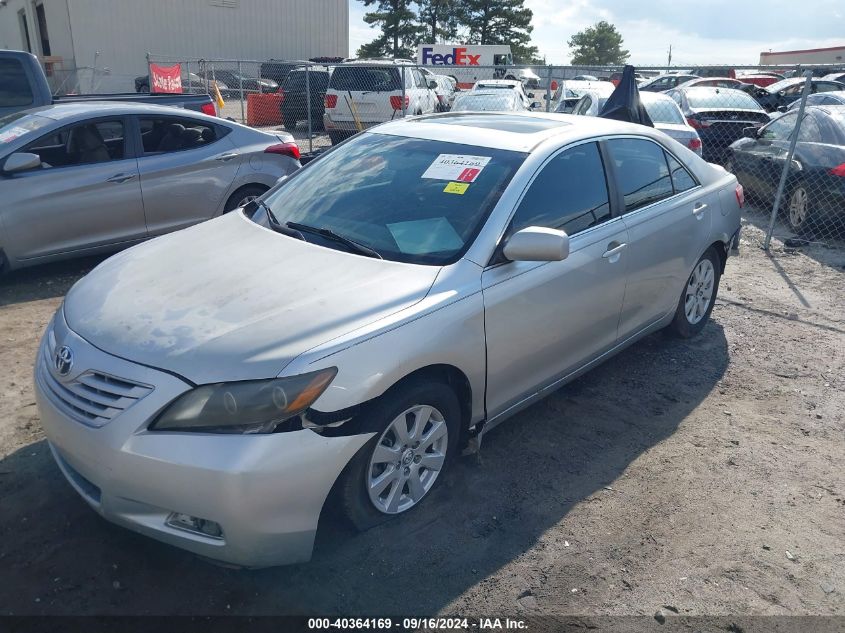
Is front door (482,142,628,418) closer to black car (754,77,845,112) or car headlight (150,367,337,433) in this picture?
car headlight (150,367,337,433)

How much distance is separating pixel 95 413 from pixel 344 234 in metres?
1.45

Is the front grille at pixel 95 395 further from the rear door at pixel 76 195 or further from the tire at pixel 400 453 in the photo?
the rear door at pixel 76 195

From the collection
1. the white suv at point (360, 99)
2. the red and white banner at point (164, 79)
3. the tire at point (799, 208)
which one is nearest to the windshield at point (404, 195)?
the tire at point (799, 208)

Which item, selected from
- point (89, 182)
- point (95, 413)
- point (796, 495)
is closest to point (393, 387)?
point (95, 413)

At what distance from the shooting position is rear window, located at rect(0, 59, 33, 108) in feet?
26.6

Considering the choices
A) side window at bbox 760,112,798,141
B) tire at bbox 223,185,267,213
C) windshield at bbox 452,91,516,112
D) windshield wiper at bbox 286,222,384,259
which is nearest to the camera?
windshield wiper at bbox 286,222,384,259

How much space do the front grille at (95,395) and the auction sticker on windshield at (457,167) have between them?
1.87 meters

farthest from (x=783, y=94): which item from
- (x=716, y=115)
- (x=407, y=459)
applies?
(x=407, y=459)

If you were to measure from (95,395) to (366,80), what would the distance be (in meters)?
12.7

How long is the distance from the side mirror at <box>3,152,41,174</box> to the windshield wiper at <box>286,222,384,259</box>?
334cm

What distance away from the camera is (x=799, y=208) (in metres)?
8.43

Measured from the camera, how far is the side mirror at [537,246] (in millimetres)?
3109

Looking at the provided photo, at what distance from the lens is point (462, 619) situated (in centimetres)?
261

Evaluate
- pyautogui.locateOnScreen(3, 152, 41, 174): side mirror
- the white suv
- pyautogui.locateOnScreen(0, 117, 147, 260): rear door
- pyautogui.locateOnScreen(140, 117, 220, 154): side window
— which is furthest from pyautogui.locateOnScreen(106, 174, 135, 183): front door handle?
the white suv
